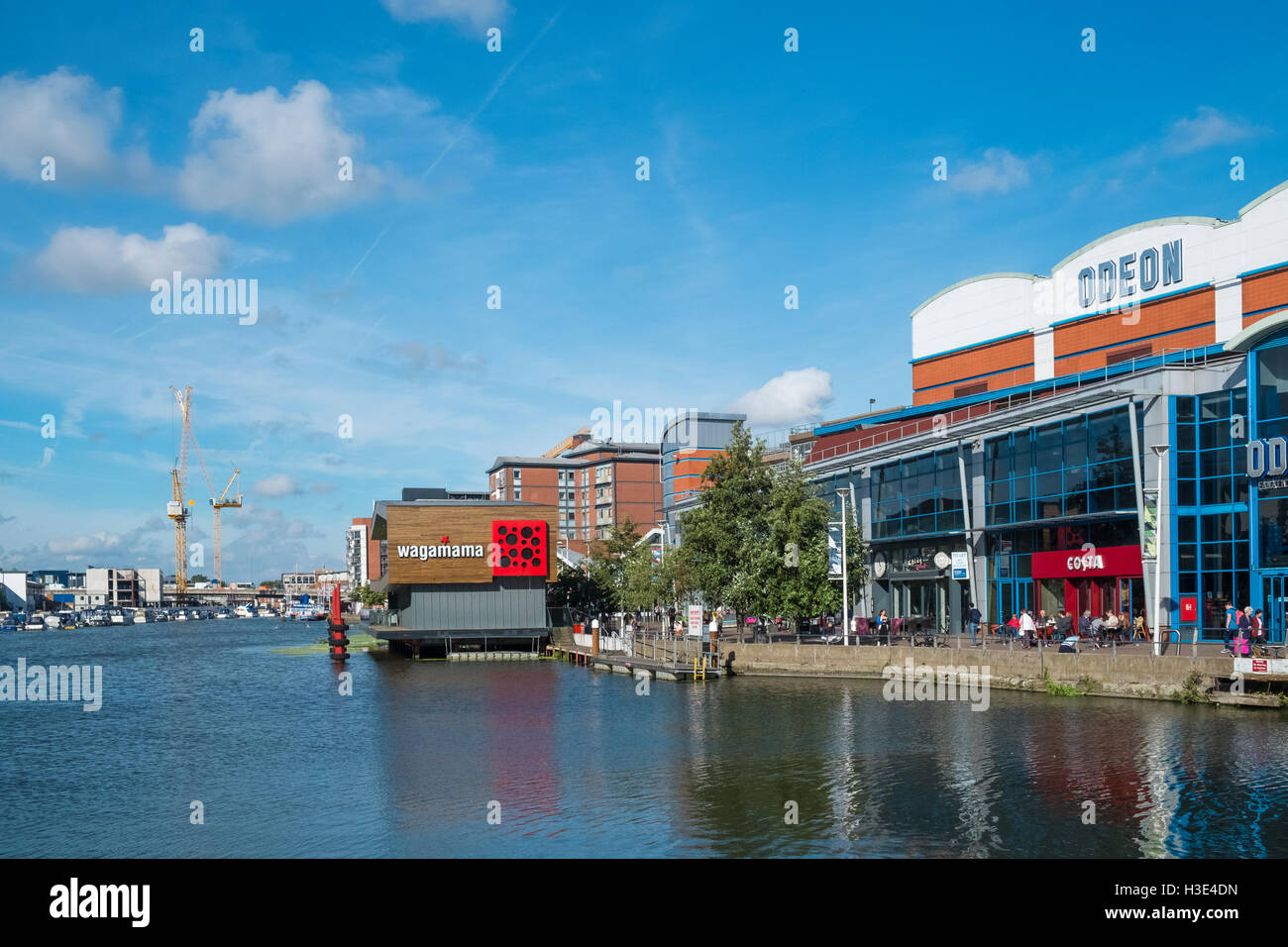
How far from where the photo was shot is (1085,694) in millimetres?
40500

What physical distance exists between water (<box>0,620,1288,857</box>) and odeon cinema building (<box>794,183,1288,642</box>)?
10097mm

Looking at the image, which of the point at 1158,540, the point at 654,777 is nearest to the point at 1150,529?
the point at 1158,540

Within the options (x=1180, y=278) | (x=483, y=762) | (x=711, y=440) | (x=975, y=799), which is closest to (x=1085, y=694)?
(x=975, y=799)

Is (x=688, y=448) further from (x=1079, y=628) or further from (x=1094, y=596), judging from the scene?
(x=1079, y=628)

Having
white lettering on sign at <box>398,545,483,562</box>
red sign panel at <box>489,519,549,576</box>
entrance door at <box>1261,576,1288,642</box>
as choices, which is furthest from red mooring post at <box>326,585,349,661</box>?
entrance door at <box>1261,576,1288,642</box>

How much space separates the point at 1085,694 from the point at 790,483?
809 inches

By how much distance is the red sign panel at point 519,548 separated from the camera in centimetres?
7094

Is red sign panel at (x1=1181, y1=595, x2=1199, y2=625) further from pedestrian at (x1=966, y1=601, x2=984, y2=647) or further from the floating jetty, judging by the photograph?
the floating jetty

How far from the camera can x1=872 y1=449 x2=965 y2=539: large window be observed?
58.8 meters

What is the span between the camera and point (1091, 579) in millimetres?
49844

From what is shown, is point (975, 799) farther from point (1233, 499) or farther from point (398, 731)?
point (1233, 499)

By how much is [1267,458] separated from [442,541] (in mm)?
47385

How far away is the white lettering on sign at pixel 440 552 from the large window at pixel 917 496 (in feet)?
85.0
